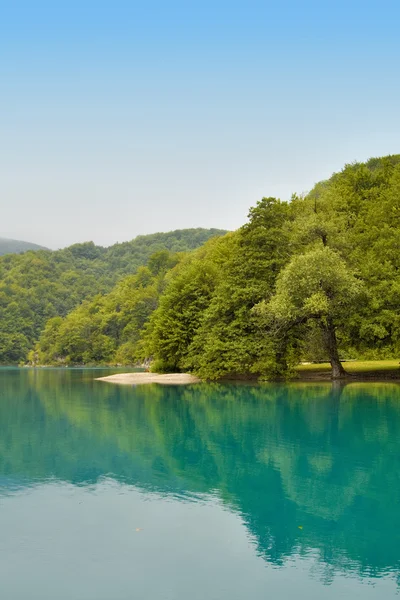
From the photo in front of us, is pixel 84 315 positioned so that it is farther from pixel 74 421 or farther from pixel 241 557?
pixel 241 557

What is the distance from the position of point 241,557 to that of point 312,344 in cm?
3812

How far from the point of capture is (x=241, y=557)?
30.1ft

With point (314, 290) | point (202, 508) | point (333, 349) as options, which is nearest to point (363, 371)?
point (333, 349)

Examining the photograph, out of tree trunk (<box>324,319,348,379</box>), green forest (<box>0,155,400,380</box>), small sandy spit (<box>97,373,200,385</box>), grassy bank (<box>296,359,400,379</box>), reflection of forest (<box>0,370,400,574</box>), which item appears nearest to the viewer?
reflection of forest (<box>0,370,400,574</box>)

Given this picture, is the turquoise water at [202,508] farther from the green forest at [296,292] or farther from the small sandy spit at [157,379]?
the small sandy spit at [157,379]

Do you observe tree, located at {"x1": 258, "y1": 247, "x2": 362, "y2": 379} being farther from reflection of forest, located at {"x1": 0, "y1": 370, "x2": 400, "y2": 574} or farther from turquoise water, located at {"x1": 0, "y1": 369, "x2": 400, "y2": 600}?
turquoise water, located at {"x1": 0, "y1": 369, "x2": 400, "y2": 600}

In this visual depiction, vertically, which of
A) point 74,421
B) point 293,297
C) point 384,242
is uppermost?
point 384,242

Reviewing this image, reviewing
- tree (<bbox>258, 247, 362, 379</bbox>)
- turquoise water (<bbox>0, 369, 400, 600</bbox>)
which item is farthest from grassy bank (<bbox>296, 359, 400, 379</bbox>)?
turquoise water (<bbox>0, 369, 400, 600</bbox>)

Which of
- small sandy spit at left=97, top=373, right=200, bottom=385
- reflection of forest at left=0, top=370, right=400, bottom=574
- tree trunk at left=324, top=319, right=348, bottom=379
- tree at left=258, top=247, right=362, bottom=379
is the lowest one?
small sandy spit at left=97, top=373, right=200, bottom=385

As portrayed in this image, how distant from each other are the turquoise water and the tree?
17.5 m

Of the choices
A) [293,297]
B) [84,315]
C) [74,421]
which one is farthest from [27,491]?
[84,315]

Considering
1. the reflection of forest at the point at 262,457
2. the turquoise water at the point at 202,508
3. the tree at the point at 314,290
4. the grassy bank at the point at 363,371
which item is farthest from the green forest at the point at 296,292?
the turquoise water at the point at 202,508

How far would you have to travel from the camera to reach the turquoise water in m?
8.26

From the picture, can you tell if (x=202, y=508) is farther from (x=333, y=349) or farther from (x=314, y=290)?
(x=333, y=349)
